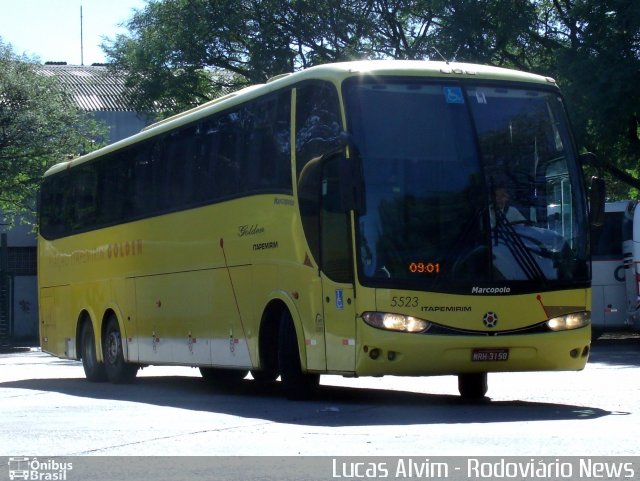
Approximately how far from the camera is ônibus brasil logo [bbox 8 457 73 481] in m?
8.61

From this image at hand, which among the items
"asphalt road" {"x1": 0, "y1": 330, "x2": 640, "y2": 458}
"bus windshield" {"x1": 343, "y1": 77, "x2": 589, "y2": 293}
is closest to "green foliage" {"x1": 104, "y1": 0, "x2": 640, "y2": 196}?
"asphalt road" {"x1": 0, "y1": 330, "x2": 640, "y2": 458}

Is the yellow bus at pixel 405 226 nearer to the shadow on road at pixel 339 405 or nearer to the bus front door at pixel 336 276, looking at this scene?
the bus front door at pixel 336 276

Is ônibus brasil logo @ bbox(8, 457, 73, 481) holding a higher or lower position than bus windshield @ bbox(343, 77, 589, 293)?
lower

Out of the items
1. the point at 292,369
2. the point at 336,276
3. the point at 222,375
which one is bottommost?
the point at 222,375

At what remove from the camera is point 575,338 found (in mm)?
13398

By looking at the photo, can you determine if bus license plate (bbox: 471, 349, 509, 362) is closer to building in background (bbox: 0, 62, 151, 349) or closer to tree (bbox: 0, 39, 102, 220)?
building in background (bbox: 0, 62, 151, 349)

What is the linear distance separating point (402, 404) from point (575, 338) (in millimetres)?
1949

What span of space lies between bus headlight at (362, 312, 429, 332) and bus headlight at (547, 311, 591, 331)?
1.41m

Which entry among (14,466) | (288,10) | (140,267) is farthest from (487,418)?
(288,10)

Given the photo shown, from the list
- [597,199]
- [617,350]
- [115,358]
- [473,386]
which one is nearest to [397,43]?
[617,350]

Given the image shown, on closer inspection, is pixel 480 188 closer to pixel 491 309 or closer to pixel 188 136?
pixel 491 309

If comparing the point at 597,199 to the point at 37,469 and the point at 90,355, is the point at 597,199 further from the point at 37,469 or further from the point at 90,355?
the point at 90,355

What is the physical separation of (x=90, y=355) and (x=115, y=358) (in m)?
1.15

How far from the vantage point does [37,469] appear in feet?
29.2
